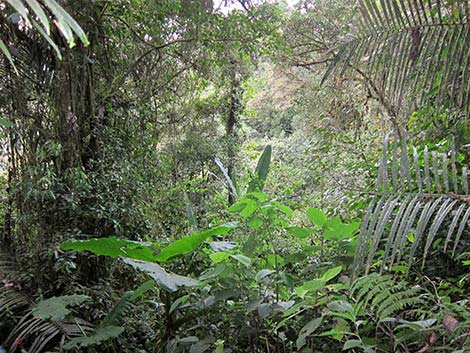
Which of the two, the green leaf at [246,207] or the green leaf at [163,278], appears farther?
the green leaf at [246,207]

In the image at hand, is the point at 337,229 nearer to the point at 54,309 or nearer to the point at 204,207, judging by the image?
the point at 54,309

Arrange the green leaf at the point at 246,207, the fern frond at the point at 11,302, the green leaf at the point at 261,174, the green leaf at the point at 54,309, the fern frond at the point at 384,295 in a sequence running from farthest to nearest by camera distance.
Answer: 1. the fern frond at the point at 11,302
2. the green leaf at the point at 261,174
3. the green leaf at the point at 54,309
4. the green leaf at the point at 246,207
5. the fern frond at the point at 384,295

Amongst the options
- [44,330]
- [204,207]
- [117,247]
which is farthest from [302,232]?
[204,207]

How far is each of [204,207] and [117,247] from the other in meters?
2.98

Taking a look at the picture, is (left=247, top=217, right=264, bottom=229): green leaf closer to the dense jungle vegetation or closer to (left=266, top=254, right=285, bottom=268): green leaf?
the dense jungle vegetation

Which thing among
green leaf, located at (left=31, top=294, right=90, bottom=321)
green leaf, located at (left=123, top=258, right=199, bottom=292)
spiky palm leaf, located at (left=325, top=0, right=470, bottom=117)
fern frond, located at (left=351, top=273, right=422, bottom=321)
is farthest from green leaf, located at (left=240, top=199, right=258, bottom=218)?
Answer: green leaf, located at (left=31, top=294, right=90, bottom=321)

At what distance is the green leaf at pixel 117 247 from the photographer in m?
1.41

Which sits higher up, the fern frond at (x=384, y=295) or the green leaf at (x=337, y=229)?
the green leaf at (x=337, y=229)

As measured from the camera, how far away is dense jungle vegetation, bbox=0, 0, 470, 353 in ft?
3.67

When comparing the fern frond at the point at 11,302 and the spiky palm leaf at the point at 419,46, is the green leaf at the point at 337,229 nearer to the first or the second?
the spiky palm leaf at the point at 419,46

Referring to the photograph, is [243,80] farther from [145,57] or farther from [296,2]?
[145,57]

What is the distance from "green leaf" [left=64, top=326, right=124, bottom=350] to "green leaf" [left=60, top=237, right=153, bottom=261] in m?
0.33

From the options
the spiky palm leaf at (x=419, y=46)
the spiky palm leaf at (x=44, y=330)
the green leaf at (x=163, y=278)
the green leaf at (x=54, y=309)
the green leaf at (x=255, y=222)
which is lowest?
the spiky palm leaf at (x=44, y=330)

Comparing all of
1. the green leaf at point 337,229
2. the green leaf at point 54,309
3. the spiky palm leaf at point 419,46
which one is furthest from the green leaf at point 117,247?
the spiky palm leaf at point 419,46
